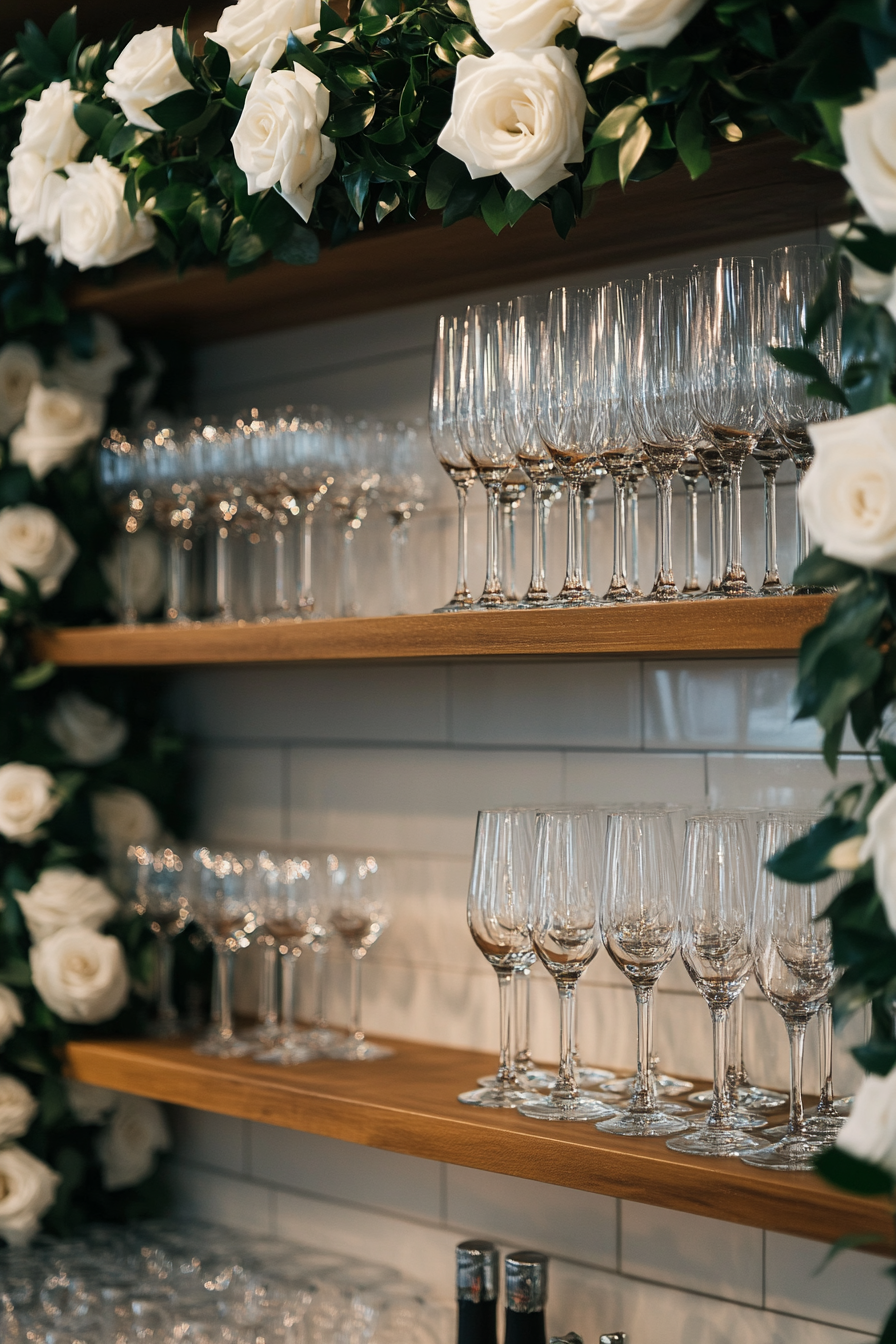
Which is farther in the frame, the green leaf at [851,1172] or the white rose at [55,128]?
the white rose at [55,128]

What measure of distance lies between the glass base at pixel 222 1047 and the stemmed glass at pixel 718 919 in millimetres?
700

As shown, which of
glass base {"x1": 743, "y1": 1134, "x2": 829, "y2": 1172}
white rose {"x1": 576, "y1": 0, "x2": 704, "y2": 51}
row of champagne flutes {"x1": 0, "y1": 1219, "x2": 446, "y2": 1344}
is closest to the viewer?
white rose {"x1": 576, "y1": 0, "x2": 704, "y2": 51}

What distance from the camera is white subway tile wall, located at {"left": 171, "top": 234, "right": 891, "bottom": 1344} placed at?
1.61m

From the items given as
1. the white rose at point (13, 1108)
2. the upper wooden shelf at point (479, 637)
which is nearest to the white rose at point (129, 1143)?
the white rose at point (13, 1108)

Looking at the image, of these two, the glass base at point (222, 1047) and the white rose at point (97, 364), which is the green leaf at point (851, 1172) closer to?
the glass base at point (222, 1047)

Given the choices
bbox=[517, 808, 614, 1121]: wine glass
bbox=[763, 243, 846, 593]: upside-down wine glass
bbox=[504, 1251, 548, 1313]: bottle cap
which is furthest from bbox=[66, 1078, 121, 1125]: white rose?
bbox=[763, 243, 846, 593]: upside-down wine glass

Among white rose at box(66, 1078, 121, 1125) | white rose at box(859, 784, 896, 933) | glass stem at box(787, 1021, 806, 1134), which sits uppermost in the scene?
white rose at box(859, 784, 896, 933)

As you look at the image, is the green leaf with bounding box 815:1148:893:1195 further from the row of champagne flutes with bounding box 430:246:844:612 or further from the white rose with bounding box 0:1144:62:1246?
the white rose with bounding box 0:1144:62:1246

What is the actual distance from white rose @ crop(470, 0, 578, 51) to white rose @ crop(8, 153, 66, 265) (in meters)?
0.68

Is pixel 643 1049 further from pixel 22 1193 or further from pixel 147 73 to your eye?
pixel 147 73

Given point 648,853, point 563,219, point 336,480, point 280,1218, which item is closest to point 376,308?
point 336,480

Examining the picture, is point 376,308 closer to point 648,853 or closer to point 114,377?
point 114,377

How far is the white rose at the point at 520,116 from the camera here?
4.25 feet

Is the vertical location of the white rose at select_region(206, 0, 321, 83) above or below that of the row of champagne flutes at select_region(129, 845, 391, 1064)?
above
